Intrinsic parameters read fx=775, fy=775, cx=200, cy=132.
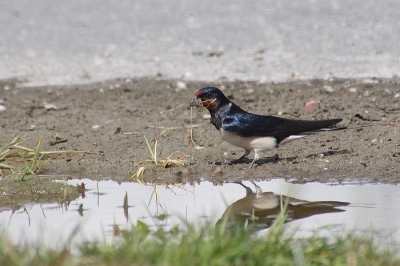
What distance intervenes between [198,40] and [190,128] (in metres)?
4.04

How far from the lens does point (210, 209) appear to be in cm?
514

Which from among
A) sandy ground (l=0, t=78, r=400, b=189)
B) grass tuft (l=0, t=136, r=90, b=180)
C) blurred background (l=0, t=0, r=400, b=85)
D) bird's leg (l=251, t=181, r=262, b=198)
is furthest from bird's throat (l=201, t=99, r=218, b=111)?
blurred background (l=0, t=0, r=400, b=85)

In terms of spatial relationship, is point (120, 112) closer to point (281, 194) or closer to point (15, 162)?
point (15, 162)

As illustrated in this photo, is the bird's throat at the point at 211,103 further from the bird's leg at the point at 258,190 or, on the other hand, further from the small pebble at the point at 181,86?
the small pebble at the point at 181,86

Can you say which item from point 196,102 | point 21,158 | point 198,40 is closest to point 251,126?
point 196,102

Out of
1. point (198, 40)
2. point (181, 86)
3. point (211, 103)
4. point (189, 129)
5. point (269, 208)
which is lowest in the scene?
point (269, 208)

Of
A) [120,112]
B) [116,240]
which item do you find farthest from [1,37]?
[116,240]

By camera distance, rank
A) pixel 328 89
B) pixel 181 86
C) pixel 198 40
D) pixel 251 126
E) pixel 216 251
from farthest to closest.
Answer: pixel 198 40, pixel 181 86, pixel 328 89, pixel 251 126, pixel 216 251

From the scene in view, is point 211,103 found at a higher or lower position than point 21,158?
higher

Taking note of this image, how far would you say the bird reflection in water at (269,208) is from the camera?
4.81 metres

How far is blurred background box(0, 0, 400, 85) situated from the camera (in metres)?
9.90

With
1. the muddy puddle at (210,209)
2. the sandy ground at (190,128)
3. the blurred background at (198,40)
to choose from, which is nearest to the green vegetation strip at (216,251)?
the muddy puddle at (210,209)

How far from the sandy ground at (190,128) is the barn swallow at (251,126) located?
18 centimetres

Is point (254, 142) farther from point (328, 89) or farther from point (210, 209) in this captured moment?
point (328, 89)
